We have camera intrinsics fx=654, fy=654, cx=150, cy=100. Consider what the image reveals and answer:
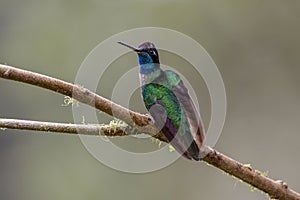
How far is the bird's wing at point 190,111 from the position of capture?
2500 mm

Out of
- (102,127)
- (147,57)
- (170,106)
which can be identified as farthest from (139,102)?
(102,127)

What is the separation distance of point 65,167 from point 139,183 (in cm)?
116

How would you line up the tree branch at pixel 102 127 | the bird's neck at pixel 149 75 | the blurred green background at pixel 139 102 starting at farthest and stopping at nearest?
the blurred green background at pixel 139 102, the bird's neck at pixel 149 75, the tree branch at pixel 102 127

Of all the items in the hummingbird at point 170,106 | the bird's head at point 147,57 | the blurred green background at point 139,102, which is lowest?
the blurred green background at point 139,102

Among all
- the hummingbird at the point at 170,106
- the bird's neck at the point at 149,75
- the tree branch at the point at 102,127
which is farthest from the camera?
the bird's neck at the point at 149,75

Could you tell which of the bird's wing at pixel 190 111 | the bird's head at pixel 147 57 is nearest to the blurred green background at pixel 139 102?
the bird's head at pixel 147 57

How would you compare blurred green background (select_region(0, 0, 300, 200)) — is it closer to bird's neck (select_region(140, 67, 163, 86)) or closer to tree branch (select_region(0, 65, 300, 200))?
bird's neck (select_region(140, 67, 163, 86))

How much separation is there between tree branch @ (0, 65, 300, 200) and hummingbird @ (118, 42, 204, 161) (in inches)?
2.2

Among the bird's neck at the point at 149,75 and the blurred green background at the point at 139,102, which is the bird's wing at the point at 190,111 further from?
the blurred green background at the point at 139,102

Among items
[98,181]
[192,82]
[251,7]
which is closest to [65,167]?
[98,181]

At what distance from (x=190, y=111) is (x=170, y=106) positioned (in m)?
0.09

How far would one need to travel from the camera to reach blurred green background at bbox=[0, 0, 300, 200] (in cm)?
910

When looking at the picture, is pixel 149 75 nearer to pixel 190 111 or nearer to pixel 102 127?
pixel 190 111

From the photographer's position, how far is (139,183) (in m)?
9.80
